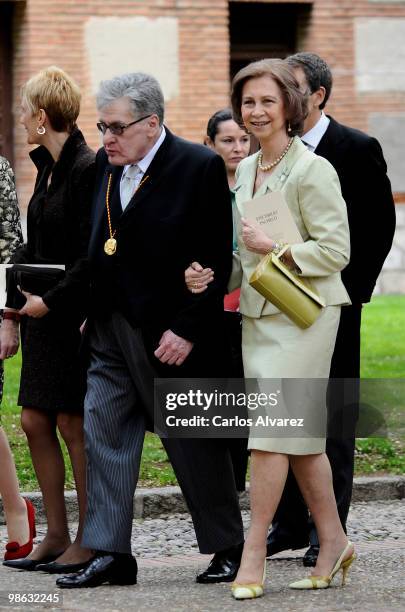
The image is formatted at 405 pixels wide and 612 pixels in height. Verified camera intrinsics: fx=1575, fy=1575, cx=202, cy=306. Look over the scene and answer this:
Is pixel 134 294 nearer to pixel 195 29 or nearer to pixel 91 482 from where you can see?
pixel 91 482

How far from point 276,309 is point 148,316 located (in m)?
0.49

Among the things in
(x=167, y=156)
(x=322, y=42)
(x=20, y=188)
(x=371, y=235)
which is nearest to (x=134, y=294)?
(x=167, y=156)

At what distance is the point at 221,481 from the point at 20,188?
41.0ft

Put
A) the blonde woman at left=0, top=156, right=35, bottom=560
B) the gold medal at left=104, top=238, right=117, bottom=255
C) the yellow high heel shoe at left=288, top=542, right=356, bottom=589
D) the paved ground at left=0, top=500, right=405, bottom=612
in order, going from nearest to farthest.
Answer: the paved ground at left=0, top=500, right=405, bottom=612
the yellow high heel shoe at left=288, top=542, right=356, bottom=589
the gold medal at left=104, top=238, right=117, bottom=255
the blonde woman at left=0, top=156, right=35, bottom=560

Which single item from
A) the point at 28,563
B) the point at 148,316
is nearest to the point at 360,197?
the point at 148,316

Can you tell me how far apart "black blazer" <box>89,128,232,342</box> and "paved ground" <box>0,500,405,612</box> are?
96cm

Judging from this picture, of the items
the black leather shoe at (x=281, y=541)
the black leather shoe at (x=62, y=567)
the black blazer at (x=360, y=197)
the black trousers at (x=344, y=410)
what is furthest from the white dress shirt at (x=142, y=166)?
the black leather shoe at (x=281, y=541)

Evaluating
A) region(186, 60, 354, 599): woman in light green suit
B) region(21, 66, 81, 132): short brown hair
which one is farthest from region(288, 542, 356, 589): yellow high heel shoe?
region(21, 66, 81, 132): short brown hair

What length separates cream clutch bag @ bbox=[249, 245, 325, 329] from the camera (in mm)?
5719

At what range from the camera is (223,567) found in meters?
6.10

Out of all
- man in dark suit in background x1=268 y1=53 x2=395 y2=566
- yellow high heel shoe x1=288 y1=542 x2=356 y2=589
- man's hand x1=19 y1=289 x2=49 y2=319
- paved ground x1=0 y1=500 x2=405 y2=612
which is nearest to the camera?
paved ground x1=0 y1=500 x2=405 y2=612

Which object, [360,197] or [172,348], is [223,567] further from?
[360,197]

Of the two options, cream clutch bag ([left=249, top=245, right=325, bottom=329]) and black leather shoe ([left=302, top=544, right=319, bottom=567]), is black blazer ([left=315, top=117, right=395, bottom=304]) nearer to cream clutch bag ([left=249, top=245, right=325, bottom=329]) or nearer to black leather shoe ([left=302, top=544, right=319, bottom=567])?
cream clutch bag ([left=249, top=245, right=325, bottom=329])

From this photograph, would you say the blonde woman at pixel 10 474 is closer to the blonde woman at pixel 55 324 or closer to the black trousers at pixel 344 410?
the blonde woman at pixel 55 324
